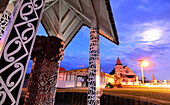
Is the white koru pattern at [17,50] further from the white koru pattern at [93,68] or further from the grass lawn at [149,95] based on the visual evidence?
the grass lawn at [149,95]

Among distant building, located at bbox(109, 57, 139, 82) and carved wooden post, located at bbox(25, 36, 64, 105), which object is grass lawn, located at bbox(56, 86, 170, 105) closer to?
→ carved wooden post, located at bbox(25, 36, 64, 105)

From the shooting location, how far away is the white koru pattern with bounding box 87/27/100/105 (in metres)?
3.56

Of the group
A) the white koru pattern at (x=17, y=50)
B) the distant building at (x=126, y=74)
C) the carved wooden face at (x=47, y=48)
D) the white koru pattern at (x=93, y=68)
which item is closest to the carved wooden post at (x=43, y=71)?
the carved wooden face at (x=47, y=48)

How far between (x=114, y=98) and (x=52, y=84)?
419 centimetres

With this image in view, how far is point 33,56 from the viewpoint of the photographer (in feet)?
7.80

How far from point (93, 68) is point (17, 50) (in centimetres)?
330

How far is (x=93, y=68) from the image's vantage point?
3938mm

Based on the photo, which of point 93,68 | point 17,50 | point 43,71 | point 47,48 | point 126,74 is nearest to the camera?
point 17,50

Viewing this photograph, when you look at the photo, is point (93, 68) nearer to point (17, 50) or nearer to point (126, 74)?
point (17, 50)

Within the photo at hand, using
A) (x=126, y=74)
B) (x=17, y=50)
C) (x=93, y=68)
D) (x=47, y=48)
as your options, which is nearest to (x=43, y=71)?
(x=47, y=48)

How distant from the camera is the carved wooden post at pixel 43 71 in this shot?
6.73 ft

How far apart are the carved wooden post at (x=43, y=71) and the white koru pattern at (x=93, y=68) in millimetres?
1821

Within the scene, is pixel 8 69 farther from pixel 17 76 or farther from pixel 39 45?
pixel 39 45

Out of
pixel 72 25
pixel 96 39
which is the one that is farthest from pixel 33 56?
pixel 72 25
